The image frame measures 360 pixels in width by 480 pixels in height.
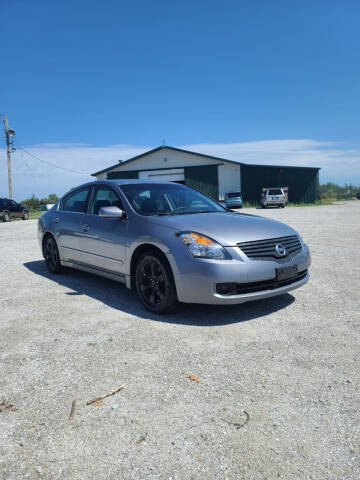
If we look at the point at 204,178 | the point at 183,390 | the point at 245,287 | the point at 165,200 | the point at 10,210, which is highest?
the point at 204,178

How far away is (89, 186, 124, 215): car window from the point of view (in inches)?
196

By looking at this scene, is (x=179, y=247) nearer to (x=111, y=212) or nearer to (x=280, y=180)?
(x=111, y=212)

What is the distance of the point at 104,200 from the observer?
5199 millimetres

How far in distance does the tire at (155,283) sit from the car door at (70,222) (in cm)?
163

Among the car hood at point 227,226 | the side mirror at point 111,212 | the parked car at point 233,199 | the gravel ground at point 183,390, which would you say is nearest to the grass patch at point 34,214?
the parked car at point 233,199

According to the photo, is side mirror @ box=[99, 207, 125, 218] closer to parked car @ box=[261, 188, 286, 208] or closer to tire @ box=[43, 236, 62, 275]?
tire @ box=[43, 236, 62, 275]

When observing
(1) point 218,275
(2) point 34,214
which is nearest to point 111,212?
(1) point 218,275

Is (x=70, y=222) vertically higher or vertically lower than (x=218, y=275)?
higher

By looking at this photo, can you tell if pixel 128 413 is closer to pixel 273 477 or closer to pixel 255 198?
pixel 273 477

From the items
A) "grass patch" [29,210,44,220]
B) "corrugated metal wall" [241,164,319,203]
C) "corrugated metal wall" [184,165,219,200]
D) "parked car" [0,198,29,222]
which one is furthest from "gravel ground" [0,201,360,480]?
"corrugated metal wall" [241,164,319,203]

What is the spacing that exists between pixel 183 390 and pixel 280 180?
3336 centimetres

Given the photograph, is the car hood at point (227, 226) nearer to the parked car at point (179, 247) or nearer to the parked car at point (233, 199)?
the parked car at point (179, 247)

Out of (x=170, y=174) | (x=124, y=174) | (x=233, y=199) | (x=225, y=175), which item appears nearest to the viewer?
(x=233, y=199)

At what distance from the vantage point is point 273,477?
5.88 ft
